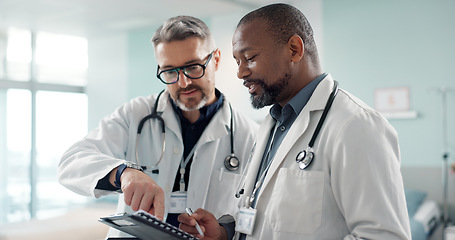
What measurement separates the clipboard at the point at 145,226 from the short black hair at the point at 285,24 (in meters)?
0.57

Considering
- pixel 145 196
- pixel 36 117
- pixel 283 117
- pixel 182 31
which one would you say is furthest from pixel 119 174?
pixel 36 117

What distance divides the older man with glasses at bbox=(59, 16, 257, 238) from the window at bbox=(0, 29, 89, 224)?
4904mm

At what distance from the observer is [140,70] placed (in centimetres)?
639

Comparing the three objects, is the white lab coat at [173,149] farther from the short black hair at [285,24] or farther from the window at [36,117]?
the window at [36,117]

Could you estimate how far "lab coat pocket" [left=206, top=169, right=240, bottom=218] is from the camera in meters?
1.72

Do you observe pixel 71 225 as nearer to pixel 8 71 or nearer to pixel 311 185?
pixel 8 71

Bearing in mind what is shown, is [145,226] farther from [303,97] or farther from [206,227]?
[303,97]

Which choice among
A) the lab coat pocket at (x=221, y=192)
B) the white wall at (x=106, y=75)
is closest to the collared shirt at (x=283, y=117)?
the lab coat pocket at (x=221, y=192)

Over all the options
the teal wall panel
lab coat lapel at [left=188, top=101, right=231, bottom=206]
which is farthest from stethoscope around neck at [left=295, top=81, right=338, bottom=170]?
the teal wall panel

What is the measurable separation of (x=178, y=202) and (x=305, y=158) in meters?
0.71

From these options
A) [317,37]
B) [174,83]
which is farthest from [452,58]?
[174,83]

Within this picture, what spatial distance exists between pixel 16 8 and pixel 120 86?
181 cm

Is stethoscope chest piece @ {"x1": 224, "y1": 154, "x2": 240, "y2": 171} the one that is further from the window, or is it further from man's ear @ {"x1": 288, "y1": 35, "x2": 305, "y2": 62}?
the window

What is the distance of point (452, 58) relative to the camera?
13.6 ft
